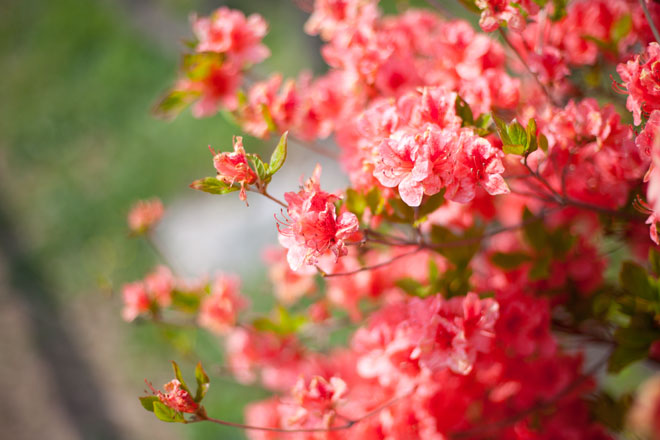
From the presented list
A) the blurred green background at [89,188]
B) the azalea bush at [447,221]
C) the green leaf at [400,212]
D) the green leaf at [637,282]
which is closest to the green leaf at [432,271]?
the azalea bush at [447,221]

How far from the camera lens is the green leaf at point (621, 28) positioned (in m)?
0.78

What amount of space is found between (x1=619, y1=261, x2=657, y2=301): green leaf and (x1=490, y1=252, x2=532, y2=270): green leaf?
0.48 feet

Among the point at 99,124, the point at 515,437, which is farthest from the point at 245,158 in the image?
the point at 99,124

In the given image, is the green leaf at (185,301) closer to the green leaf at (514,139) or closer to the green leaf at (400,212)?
the green leaf at (400,212)

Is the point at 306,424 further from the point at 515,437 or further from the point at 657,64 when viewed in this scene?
the point at 657,64

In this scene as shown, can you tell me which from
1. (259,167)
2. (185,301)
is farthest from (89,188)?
(259,167)

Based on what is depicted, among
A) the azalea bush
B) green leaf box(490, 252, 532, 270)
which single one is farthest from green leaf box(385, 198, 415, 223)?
green leaf box(490, 252, 532, 270)

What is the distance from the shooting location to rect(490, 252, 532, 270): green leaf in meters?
0.79

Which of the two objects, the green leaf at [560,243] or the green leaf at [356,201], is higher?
the green leaf at [356,201]

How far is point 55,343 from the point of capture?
9.76 ft

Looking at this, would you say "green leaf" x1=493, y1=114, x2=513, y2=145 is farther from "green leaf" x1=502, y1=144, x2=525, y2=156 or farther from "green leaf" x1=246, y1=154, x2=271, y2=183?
"green leaf" x1=246, y1=154, x2=271, y2=183

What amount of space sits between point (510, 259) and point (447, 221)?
0.11 metres

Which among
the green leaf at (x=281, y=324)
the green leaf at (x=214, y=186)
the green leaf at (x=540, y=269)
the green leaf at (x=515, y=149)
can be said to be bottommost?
the green leaf at (x=281, y=324)

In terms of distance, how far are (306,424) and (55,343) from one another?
275cm
